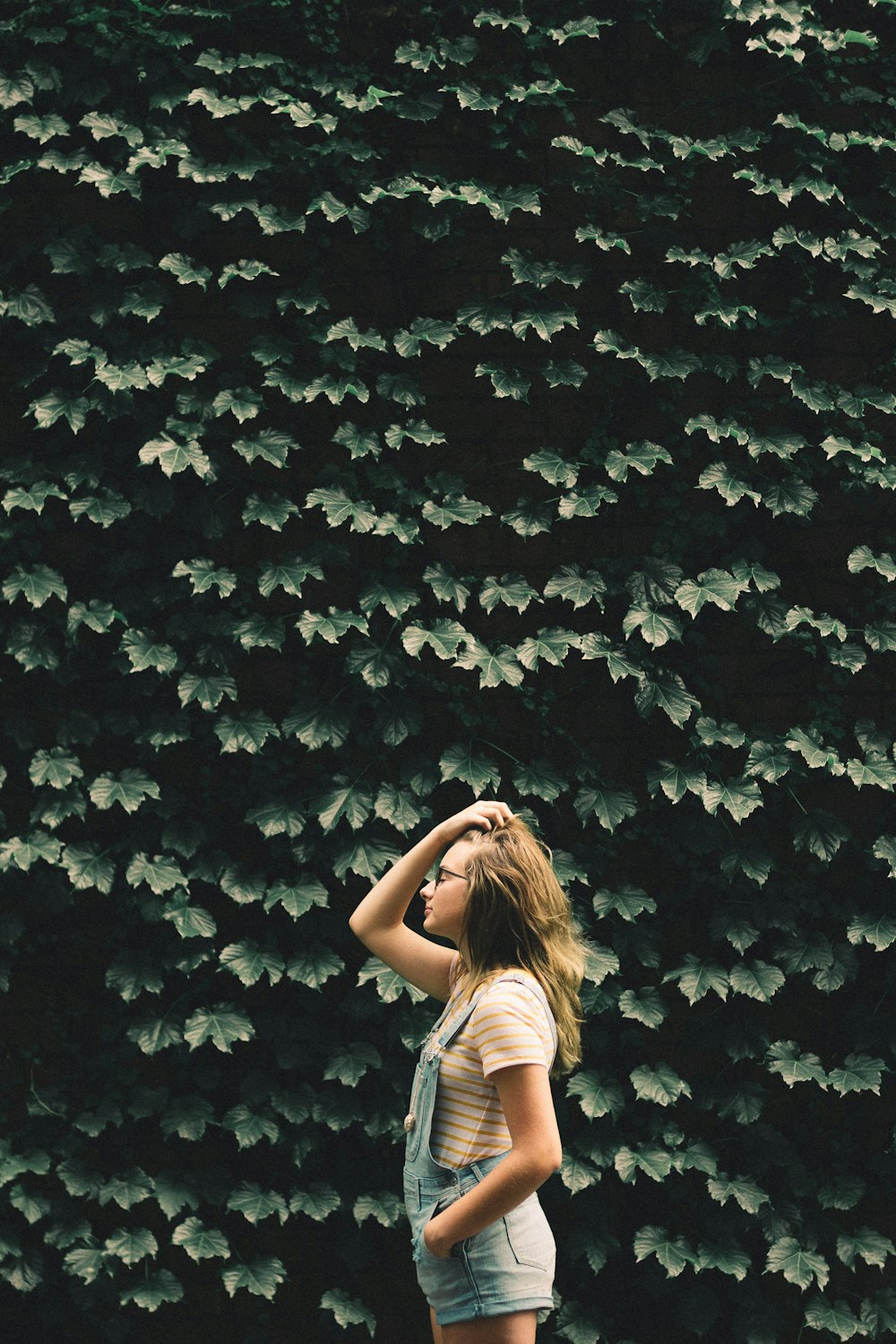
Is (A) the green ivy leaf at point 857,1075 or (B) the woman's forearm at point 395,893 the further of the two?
(A) the green ivy leaf at point 857,1075

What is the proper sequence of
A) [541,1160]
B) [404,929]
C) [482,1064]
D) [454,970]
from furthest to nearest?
[404,929] → [454,970] → [482,1064] → [541,1160]

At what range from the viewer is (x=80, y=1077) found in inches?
111

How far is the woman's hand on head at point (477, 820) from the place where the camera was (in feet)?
6.10

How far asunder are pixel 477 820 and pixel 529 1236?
2.21ft

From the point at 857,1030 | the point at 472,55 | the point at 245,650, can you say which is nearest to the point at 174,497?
the point at 245,650

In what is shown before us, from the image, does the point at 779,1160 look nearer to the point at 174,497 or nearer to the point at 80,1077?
the point at 80,1077

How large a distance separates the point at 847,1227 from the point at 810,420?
7.24 ft

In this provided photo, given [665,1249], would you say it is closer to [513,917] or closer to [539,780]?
[539,780]

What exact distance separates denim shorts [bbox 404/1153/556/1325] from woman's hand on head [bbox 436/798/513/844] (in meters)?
0.53

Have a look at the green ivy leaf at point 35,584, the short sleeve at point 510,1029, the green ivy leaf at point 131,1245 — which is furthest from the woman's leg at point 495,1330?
the green ivy leaf at point 35,584

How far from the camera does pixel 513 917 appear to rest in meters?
1.75

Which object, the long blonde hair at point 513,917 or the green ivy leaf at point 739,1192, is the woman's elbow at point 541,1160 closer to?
the long blonde hair at point 513,917

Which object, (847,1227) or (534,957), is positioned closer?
(534,957)

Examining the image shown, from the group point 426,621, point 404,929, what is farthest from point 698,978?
point 426,621
